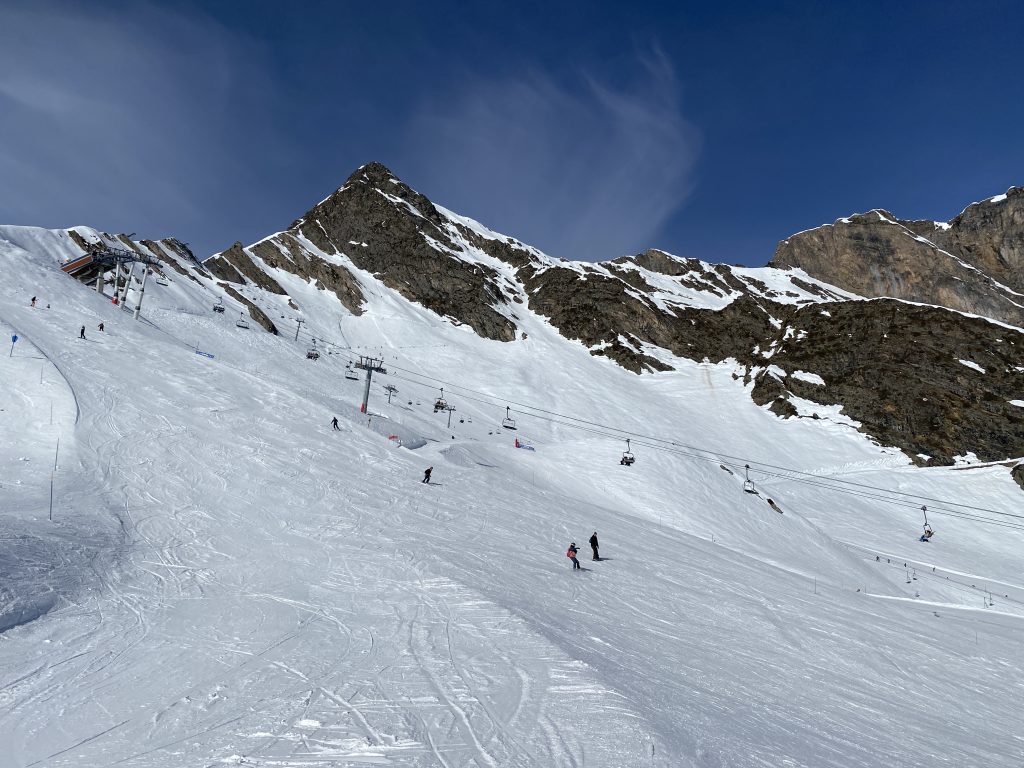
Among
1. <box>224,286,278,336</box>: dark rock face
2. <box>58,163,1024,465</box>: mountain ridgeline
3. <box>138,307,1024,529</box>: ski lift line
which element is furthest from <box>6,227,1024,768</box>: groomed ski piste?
<box>58,163,1024,465</box>: mountain ridgeline

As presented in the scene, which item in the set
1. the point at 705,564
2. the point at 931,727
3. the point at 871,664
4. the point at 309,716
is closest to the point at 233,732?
the point at 309,716

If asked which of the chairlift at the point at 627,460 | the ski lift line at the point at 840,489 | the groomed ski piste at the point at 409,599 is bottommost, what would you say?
the groomed ski piste at the point at 409,599

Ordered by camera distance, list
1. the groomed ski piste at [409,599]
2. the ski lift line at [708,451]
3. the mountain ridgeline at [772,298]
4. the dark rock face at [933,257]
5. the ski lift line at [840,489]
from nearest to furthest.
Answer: the groomed ski piste at [409,599], the ski lift line at [840,489], the ski lift line at [708,451], the mountain ridgeline at [772,298], the dark rock face at [933,257]

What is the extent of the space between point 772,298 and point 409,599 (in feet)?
454

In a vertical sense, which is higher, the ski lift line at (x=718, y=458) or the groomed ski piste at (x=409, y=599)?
the ski lift line at (x=718, y=458)

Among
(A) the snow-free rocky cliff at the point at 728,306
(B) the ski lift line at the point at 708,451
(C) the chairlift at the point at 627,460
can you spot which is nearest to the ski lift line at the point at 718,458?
Answer: (B) the ski lift line at the point at 708,451

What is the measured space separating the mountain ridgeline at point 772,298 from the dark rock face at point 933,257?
41 cm

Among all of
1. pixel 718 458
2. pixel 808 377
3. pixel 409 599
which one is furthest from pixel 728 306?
pixel 409 599

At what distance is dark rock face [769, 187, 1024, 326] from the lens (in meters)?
148

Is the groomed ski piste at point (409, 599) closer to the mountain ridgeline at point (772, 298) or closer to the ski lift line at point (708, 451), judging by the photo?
the ski lift line at point (708, 451)

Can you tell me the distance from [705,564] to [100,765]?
2109cm

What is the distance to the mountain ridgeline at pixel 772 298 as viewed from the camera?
7919 centimetres

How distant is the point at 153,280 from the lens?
6384 centimetres

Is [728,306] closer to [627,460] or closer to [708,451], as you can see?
[708,451]
